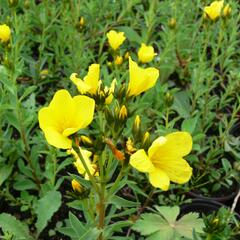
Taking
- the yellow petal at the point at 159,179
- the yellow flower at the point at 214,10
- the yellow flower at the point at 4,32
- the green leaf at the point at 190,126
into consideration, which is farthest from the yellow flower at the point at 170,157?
the yellow flower at the point at 214,10

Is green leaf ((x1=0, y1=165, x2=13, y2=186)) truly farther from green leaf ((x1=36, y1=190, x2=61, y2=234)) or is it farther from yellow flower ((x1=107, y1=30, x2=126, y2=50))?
yellow flower ((x1=107, y1=30, x2=126, y2=50))

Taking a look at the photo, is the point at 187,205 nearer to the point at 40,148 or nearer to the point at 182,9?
the point at 40,148

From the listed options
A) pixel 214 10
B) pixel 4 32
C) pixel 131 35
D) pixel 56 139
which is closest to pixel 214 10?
pixel 214 10

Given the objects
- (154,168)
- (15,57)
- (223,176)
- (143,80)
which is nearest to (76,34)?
(15,57)

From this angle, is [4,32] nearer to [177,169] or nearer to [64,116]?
[64,116]

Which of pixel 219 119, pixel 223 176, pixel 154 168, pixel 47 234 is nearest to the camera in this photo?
pixel 154 168

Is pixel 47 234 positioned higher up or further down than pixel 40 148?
further down

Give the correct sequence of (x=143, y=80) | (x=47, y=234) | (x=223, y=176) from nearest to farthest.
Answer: (x=143, y=80) < (x=47, y=234) < (x=223, y=176)
